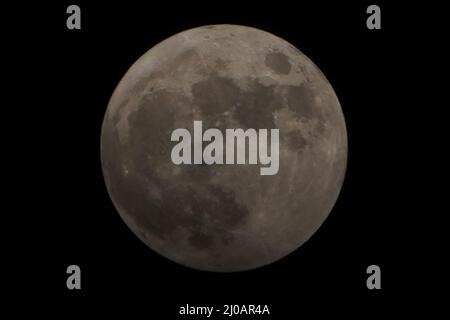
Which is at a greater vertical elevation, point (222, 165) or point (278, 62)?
point (278, 62)

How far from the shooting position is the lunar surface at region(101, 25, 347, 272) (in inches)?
159

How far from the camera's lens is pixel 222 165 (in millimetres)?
3988

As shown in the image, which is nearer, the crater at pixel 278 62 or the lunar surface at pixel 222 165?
the lunar surface at pixel 222 165

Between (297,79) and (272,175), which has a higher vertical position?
(297,79)

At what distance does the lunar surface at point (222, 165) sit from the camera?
13.3 feet

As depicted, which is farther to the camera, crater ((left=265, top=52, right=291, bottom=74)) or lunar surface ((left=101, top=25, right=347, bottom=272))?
crater ((left=265, top=52, right=291, bottom=74))

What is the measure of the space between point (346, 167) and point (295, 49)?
114 cm

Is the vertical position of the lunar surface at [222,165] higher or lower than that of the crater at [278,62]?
lower

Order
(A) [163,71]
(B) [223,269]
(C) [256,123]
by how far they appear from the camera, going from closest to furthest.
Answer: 1. (C) [256,123]
2. (A) [163,71]
3. (B) [223,269]

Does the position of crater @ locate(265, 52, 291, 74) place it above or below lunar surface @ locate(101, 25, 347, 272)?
above

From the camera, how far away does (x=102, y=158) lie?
15.4 feet

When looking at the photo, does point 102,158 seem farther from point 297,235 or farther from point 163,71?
point 297,235

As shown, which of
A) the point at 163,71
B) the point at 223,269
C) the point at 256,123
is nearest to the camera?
the point at 256,123

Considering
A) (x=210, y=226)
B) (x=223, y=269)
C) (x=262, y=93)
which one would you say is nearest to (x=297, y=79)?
(x=262, y=93)
